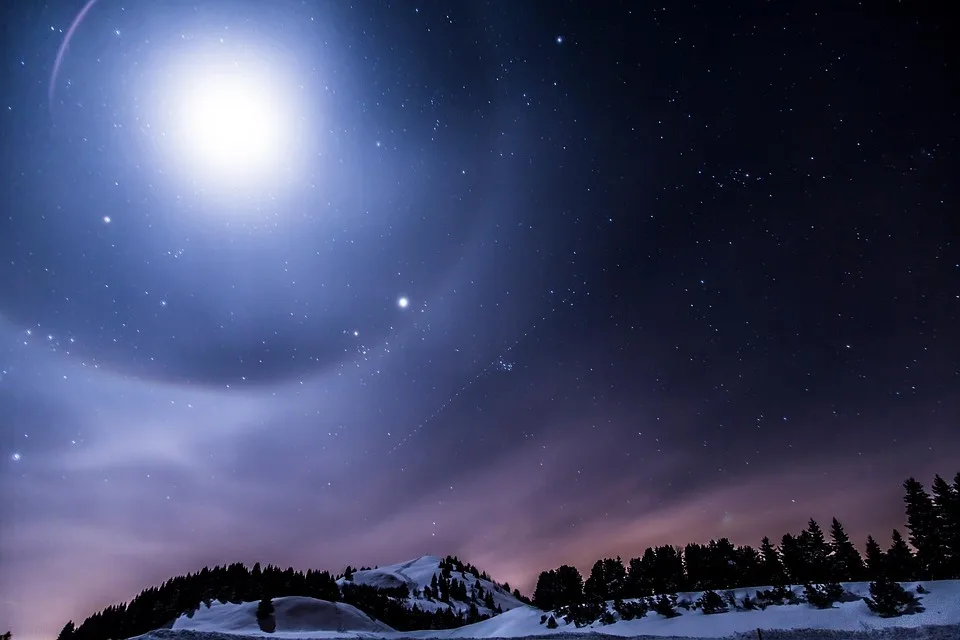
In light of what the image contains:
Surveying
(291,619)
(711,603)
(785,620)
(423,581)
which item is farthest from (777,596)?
(423,581)

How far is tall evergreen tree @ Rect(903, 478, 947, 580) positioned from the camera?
42.7 m

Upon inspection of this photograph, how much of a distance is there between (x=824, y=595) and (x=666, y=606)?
12243mm

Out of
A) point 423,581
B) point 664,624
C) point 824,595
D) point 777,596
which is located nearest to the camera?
point 824,595

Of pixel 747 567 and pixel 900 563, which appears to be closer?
pixel 900 563

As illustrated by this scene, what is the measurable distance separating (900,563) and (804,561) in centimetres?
761

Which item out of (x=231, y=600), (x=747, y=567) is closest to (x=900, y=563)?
(x=747, y=567)

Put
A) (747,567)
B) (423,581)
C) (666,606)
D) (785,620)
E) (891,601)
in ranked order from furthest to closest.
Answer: (423,581) < (747,567) < (666,606) < (785,620) < (891,601)

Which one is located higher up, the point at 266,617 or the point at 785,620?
the point at 266,617

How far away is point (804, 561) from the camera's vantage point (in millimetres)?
46375

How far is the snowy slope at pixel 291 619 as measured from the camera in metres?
53.1

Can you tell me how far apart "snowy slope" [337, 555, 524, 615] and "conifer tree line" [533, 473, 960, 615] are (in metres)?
70.0

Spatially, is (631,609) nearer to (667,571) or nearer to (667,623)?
(667,623)

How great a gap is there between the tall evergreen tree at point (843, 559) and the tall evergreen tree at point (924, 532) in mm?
5043

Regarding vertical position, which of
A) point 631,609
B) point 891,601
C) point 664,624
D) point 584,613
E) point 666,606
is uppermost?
point 891,601
